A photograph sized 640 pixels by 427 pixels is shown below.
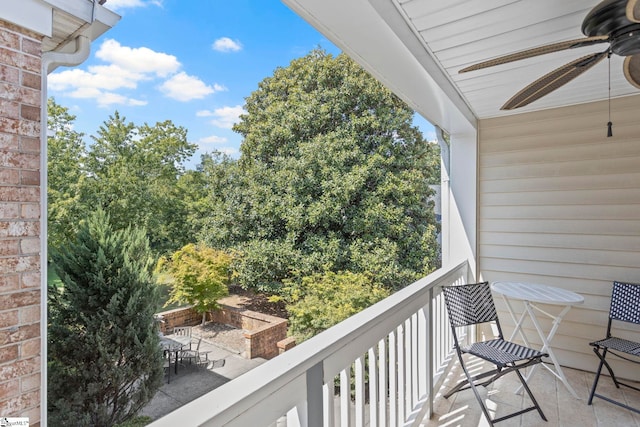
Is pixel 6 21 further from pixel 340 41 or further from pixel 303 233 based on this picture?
pixel 303 233

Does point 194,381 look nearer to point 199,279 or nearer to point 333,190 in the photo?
point 199,279

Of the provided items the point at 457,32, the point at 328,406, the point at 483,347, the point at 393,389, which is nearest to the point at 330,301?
the point at 483,347

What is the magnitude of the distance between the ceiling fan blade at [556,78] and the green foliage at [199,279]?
8.41 meters

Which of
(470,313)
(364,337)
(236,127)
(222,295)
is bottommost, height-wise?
(222,295)

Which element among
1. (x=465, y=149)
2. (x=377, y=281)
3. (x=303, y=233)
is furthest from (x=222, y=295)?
(x=465, y=149)

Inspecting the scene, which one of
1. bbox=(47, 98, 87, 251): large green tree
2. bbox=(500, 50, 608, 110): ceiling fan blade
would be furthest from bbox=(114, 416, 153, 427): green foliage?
bbox=(500, 50, 608, 110): ceiling fan blade

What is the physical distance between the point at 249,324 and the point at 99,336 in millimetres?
4285

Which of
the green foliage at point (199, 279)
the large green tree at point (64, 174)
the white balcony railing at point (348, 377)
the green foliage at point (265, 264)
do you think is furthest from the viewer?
the green foliage at point (199, 279)

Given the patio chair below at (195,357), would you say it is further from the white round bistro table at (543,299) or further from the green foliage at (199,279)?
the white round bistro table at (543,299)

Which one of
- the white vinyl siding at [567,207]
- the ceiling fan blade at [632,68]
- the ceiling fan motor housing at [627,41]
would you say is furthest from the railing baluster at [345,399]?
the white vinyl siding at [567,207]

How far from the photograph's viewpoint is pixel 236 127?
11.1 meters

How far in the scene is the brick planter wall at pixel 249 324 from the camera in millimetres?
7906

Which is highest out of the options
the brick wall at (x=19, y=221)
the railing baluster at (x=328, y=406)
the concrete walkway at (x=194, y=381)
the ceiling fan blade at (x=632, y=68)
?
the ceiling fan blade at (x=632, y=68)

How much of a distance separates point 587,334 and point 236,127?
10567mm
